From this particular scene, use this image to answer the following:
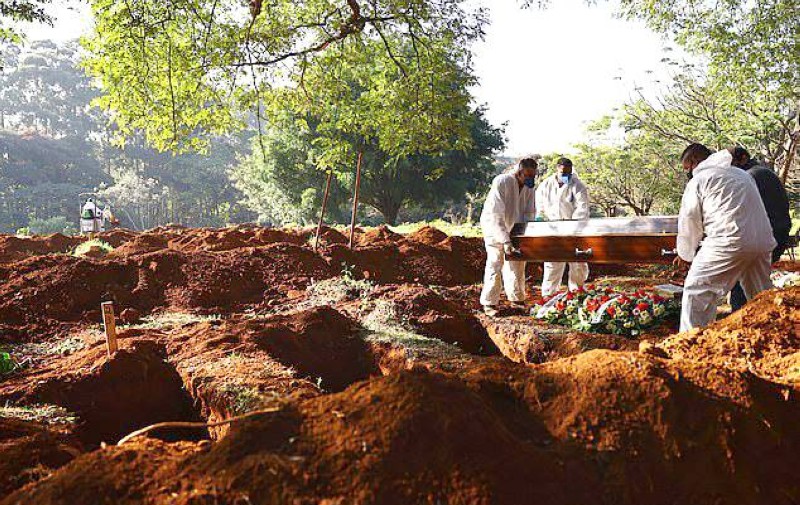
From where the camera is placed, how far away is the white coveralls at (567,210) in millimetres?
7848

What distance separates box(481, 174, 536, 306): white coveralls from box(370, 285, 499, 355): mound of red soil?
0.74 metres

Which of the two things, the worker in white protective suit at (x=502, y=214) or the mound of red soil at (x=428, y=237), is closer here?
the worker in white protective suit at (x=502, y=214)

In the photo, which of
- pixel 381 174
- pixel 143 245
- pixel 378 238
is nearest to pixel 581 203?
pixel 378 238

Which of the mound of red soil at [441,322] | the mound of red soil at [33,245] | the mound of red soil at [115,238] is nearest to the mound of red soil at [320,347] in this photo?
the mound of red soil at [441,322]

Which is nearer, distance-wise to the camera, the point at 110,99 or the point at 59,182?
the point at 110,99

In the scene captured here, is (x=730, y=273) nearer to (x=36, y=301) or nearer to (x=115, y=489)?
(x=115, y=489)

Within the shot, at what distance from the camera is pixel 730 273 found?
448cm

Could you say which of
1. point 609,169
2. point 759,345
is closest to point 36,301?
point 759,345

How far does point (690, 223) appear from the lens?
455 cm

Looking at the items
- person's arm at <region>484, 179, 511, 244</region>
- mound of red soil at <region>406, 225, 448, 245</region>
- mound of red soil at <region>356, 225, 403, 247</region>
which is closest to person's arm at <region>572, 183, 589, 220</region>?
person's arm at <region>484, 179, 511, 244</region>

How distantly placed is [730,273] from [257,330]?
3.84 metres

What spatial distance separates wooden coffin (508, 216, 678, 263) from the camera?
5441 mm

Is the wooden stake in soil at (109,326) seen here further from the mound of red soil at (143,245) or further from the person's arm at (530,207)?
the mound of red soil at (143,245)

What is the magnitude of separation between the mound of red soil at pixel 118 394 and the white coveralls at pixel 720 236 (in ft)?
12.9
